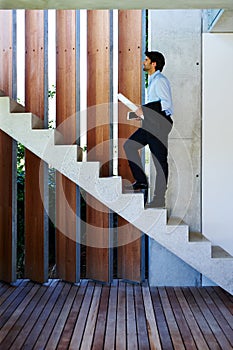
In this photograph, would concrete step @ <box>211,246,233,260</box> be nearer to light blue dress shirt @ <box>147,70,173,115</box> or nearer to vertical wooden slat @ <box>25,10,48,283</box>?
light blue dress shirt @ <box>147,70,173,115</box>

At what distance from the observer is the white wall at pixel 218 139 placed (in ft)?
16.5

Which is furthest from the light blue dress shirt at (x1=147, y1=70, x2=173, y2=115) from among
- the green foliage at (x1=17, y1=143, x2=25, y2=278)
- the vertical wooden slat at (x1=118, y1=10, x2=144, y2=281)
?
the green foliage at (x1=17, y1=143, x2=25, y2=278)

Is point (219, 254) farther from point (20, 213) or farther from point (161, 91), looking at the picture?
point (20, 213)

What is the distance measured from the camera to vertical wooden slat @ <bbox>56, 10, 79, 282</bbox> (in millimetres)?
5109

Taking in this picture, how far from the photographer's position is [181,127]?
5.09 metres

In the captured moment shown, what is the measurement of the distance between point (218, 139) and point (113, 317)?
2.44 metres

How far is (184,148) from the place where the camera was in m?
5.09

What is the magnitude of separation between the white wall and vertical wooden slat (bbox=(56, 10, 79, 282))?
1591mm

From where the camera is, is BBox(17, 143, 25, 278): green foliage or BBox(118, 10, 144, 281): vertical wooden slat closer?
BBox(118, 10, 144, 281): vertical wooden slat

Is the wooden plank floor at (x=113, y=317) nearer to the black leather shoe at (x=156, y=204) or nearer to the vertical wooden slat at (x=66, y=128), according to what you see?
the vertical wooden slat at (x=66, y=128)

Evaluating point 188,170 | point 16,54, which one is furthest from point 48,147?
point 188,170

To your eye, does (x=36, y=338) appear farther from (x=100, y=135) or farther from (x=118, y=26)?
(x=118, y=26)

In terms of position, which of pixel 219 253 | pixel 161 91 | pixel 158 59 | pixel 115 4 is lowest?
pixel 219 253

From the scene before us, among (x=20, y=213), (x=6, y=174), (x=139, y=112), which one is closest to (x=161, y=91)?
(x=139, y=112)
